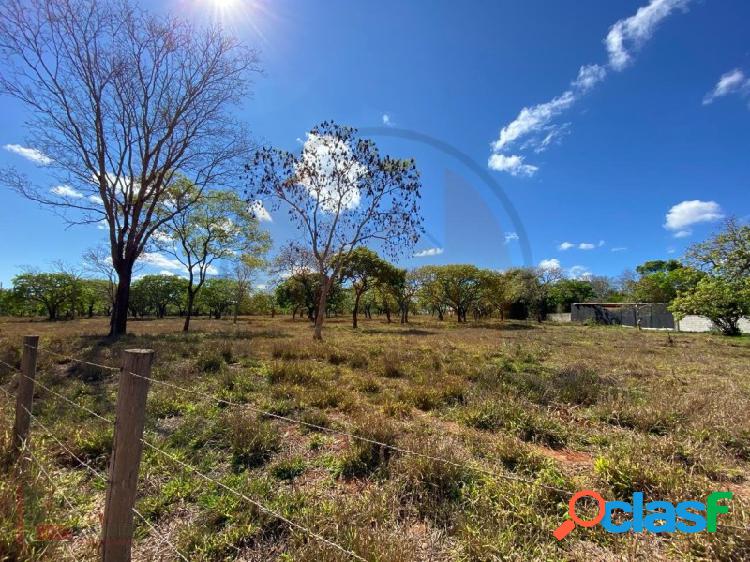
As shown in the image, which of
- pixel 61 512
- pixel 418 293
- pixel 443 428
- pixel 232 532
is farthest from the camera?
pixel 418 293

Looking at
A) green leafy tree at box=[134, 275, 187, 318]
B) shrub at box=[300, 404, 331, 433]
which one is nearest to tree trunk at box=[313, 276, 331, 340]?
shrub at box=[300, 404, 331, 433]

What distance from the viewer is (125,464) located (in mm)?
2066

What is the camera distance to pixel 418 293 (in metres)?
46.2

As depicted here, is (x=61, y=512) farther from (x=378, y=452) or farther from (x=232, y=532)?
(x=378, y=452)

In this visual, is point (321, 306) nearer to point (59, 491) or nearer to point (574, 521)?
point (59, 491)

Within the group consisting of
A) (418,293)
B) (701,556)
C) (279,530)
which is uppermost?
(418,293)

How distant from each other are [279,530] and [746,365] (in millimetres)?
15907

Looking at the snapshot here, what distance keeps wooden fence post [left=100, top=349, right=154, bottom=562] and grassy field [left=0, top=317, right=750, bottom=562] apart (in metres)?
0.72

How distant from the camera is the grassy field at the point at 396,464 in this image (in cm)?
261

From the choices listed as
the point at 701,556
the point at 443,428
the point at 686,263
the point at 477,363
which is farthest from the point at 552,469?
the point at 686,263

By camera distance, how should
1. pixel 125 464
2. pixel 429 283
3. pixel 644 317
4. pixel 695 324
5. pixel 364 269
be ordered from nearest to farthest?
1. pixel 125 464
2. pixel 364 269
3. pixel 695 324
4. pixel 644 317
5. pixel 429 283

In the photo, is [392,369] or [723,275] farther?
[723,275]

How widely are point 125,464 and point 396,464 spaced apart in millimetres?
2641

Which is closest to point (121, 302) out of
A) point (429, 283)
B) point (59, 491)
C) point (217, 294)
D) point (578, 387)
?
point (59, 491)
